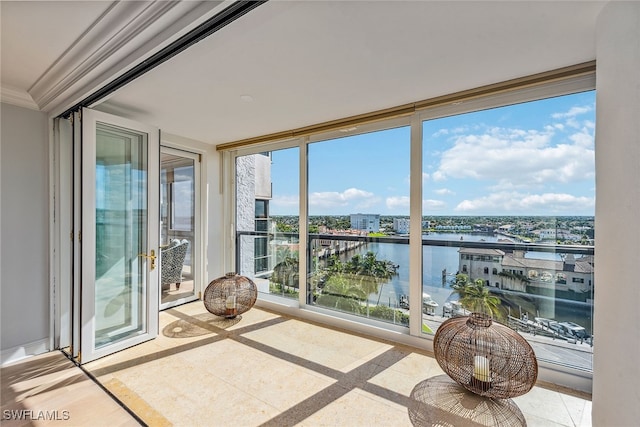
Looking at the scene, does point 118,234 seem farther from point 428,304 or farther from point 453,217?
point 453,217

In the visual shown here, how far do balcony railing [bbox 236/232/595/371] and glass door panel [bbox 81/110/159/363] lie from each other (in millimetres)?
1622

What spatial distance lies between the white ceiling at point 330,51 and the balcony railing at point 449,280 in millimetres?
1440

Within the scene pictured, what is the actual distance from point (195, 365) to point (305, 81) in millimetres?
2531

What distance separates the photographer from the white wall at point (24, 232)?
7.86 ft

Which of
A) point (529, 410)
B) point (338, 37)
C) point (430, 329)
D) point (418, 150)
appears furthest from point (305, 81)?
point (529, 410)

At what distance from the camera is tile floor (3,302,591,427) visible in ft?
5.90

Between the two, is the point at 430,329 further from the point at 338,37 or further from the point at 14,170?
the point at 14,170

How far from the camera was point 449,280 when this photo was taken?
8.91 feet

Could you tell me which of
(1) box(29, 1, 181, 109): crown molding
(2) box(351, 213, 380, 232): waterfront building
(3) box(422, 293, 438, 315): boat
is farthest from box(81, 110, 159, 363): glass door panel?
(3) box(422, 293, 438, 315): boat

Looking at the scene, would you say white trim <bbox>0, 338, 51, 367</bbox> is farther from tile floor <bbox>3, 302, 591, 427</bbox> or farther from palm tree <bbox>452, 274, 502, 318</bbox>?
palm tree <bbox>452, 274, 502, 318</bbox>

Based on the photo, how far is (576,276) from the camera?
7.19 feet

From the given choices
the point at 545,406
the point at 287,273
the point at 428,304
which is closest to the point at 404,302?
the point at 428,304

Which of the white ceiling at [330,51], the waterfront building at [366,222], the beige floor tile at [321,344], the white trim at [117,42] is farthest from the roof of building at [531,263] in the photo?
the white trim at [117,42]

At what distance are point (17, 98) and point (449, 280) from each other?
4186 mm
